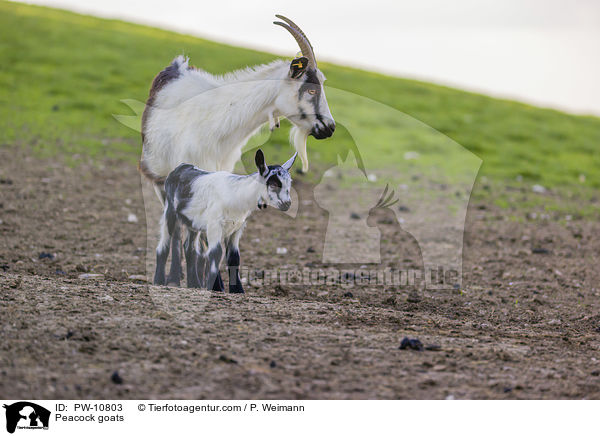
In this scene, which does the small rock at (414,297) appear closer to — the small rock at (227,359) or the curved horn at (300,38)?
the curved horn at (300,38)

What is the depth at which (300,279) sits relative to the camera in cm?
897

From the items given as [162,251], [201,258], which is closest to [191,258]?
[201,258]

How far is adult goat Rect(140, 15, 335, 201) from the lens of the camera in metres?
7.12

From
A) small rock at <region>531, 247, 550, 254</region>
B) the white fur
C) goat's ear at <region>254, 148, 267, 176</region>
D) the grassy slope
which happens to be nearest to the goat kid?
goat's ear at <region>254, 148, 267, 176</region>

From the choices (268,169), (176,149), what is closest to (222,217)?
(268,169)

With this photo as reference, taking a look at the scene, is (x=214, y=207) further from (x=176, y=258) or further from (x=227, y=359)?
(x=227, y=359)

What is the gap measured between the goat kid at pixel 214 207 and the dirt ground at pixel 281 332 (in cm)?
51

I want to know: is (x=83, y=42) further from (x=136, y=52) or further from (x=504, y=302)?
(x=504, y=302)

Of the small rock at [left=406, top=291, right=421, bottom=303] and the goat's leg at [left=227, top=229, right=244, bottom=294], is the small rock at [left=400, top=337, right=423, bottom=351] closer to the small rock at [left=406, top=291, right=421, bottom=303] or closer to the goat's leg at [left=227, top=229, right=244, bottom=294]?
the goat's leg at [left=227, top=229, right=244, bottom=294]

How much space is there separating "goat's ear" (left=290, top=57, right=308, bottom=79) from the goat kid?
2.78ft
